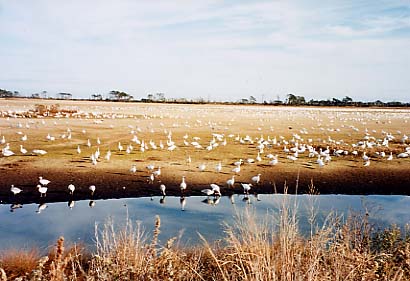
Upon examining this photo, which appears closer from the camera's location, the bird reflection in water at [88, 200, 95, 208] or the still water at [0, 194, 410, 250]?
the still water at [0, 194, 410, 250]

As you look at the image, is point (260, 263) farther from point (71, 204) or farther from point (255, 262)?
point (71, 204)

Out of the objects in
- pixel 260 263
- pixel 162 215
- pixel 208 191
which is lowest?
pixel 162 215

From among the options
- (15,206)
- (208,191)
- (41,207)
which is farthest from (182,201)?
(15,206)

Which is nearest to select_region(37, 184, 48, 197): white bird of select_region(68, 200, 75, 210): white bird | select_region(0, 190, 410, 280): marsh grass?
select_region(68, 200, 75, 210): white bird

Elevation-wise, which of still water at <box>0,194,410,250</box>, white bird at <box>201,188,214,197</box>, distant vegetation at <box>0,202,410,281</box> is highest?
distant vegetation at <box>0,202,410,281</box>

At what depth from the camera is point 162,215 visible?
40.1 feet

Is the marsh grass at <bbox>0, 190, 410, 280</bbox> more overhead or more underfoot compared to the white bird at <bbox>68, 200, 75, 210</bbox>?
more overhead

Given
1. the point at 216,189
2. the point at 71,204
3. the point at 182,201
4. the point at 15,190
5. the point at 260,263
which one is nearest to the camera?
the point at 260,263

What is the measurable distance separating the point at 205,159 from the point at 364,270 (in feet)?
50.0

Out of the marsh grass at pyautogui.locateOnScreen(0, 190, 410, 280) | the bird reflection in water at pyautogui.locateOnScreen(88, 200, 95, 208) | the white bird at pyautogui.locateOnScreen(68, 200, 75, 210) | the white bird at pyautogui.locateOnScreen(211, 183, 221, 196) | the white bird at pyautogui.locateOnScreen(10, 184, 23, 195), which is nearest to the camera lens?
the marsh grass at pyautogui.locateOnScreen(0, 190, 410, 280)

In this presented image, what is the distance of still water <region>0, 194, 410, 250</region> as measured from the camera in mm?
10414

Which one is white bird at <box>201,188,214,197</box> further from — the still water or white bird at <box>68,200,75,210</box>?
white bird at <box>68,200,75,210</box>

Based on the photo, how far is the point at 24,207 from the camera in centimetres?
1260

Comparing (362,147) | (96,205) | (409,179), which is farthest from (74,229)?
(362,147)
